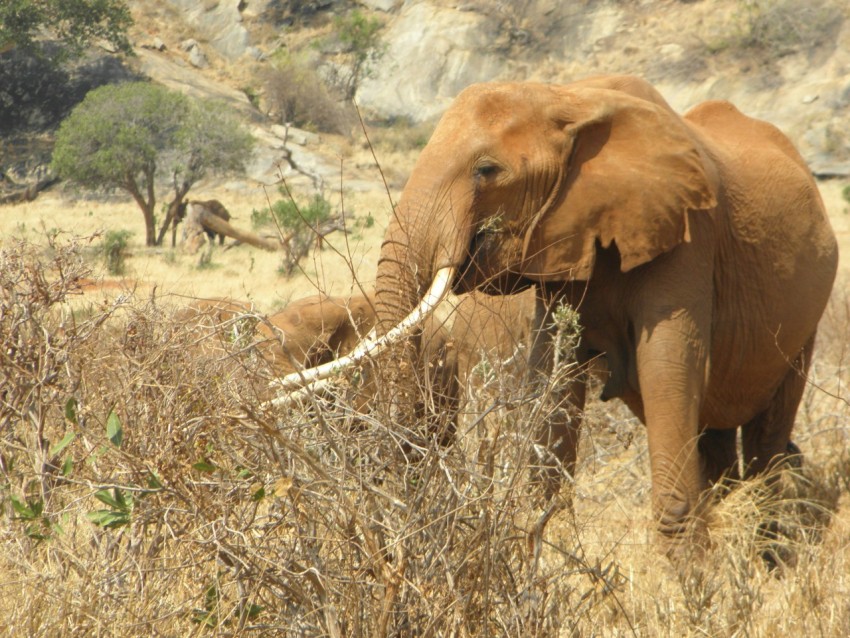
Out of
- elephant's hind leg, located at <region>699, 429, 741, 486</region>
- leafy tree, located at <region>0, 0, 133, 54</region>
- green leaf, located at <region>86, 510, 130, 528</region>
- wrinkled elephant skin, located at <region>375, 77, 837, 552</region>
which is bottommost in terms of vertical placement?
leafy tree, located at <region>0, 0, 133, 54</region>

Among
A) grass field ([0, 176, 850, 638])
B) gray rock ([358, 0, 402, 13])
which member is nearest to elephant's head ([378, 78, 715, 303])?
grass field ([0, 176, 850, 638])

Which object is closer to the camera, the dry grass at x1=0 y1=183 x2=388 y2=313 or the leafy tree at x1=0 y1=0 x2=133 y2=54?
the dry grass at x1=0 y1=183 x2=388 y2=313

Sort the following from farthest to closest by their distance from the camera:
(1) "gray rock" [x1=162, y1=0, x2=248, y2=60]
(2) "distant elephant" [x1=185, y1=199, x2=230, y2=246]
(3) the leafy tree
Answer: (1) "gray rock" [x1=162, y1=0, x2=248, y2=60] < (3) the leafy tree < (2) "distant elephant" [x1=185, y1=199, x2=230, y2=246]

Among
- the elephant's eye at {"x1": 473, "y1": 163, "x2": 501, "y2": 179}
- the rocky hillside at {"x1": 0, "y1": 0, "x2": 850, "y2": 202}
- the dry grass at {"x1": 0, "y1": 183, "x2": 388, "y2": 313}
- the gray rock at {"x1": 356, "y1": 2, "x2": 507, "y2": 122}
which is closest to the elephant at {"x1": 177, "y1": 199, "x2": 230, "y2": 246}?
the dry grass at {"x1": 0, "y1": 183, "x2": 388, "y2": 313}

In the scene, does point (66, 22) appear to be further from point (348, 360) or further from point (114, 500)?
point (348, 360)

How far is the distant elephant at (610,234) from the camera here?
512 centimetres

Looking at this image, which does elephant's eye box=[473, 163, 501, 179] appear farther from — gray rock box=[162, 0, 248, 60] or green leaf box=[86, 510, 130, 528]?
gray rock box=[162, 0, 248, 60]

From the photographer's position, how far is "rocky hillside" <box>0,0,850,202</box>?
37.7m

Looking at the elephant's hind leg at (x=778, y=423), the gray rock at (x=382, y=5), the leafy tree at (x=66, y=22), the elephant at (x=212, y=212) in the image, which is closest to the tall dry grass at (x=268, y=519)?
the elephant's hind leg at (x=778, y=423)

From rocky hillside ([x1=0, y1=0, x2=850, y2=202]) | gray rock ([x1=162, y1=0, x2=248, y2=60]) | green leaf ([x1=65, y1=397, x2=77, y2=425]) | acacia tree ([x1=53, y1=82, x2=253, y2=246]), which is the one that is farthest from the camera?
gray rock ([x1=162, y1=0, x2=248, y2=60])

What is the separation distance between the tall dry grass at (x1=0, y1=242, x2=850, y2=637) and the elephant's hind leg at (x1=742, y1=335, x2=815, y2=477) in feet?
9.16

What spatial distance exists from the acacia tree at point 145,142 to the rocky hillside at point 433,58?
12.9 ft

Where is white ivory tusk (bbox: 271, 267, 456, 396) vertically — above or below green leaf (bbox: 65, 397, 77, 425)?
above

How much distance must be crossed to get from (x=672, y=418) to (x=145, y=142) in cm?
2334
